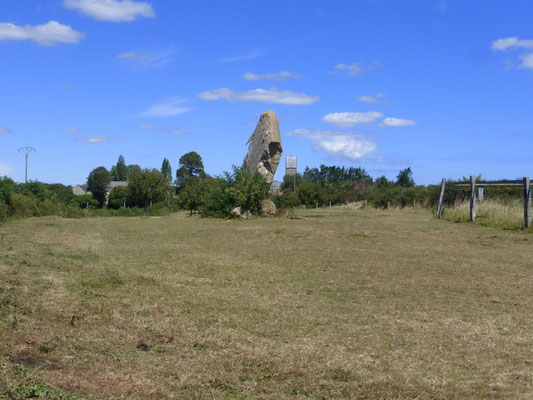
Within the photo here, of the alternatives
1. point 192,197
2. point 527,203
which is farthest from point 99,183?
point 527,203

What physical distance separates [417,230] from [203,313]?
36.0 feet

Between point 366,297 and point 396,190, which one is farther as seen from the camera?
point 396,190

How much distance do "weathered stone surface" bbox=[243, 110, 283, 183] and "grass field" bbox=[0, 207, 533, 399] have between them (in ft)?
43.6

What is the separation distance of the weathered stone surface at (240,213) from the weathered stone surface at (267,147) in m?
2.95

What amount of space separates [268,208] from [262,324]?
16107 millimetres

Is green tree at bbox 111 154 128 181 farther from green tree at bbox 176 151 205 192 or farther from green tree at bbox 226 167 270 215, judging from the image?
green tree at bbox 226 167 270 215

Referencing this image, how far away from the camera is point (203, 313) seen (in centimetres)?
567

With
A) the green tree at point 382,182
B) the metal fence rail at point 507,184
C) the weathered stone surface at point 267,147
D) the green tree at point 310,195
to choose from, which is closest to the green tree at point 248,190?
the weathered stone surface at point 267,147

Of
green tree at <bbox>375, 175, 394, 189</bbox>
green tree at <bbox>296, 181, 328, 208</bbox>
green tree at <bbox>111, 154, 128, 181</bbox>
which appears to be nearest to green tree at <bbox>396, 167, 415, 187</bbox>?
green tree at <bbox>375, 175, 394, 189</bbox>

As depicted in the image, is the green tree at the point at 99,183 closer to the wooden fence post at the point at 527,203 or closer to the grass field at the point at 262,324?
the wooden fence post at the point at 527,203

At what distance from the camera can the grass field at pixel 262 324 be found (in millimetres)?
3691

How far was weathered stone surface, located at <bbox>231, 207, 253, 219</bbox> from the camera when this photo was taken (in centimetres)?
2034

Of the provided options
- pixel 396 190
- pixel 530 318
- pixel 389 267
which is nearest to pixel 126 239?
pixel 389 267

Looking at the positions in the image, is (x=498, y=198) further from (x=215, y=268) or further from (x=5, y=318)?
(x=5, y=318)
